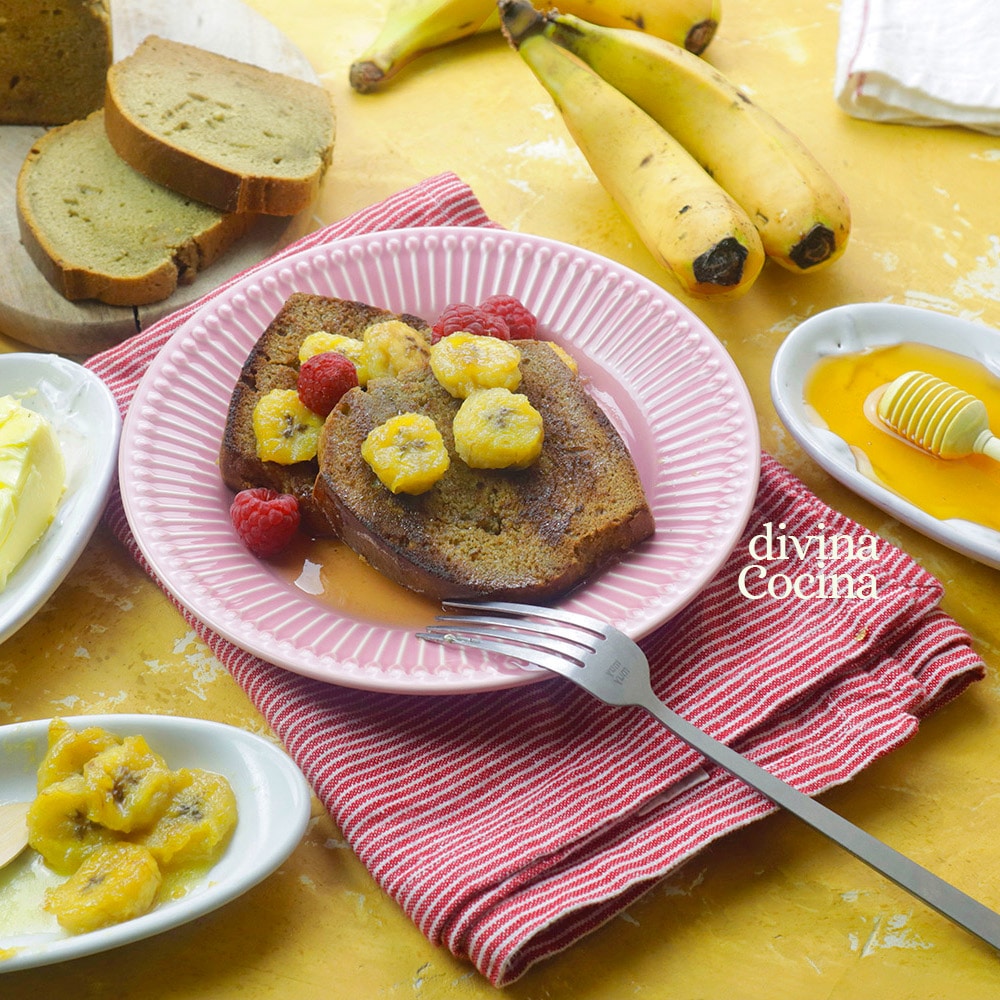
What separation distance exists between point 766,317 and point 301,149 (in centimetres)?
129

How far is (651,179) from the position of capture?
2.47 m

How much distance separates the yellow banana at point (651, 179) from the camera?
2.29 metres

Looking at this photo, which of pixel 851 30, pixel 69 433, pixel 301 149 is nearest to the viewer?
pixel 69 433

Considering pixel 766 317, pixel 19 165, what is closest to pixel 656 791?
pixel 766 317

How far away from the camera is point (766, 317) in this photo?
2.49 meters

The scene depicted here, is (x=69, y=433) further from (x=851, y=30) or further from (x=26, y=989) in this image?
(x=851, y=30)

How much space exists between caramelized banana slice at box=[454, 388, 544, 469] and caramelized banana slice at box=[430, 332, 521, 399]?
5 centimetres

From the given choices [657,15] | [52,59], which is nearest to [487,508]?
[657,15]

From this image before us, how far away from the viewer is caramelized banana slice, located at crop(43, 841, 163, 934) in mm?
1371

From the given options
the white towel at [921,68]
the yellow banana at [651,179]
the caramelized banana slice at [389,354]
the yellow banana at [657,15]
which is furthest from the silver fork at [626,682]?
the white towel at [921,68]

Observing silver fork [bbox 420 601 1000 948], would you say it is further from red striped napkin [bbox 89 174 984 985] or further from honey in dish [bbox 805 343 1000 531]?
honey in dish [bbox 805 343 1000 531]

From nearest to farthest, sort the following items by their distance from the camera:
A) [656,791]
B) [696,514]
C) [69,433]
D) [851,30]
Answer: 1. [656,791]
2. [696,514]
3. [69,433]
4. [851,30]

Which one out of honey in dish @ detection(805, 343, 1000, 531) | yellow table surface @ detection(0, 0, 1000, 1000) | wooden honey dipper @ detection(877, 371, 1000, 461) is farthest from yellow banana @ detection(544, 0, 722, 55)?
wooden honey dipper @ detection(877, 371, 1000, 461)

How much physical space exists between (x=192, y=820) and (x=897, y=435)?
1.53 metres
